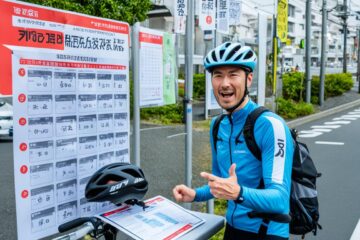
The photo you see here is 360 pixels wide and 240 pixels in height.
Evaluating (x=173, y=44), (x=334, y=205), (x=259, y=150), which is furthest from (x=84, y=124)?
(x=334, y=205)

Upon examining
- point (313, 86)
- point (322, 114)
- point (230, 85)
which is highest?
point (230, 85)

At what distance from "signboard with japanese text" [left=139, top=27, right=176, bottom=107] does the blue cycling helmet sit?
108 centimetres

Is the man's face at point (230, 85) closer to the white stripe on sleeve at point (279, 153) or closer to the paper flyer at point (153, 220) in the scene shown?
the white stripe on sleeve at point (279, 153)

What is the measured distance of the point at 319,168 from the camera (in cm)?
850

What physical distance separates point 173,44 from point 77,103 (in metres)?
1.61

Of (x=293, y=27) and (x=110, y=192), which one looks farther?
(x=293, y=27)

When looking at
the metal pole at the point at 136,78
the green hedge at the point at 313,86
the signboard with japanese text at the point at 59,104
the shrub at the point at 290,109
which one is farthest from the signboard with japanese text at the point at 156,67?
the green hedge at the point at 313,86

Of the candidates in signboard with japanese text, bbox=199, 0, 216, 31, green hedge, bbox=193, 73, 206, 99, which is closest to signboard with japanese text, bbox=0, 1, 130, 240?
signboard with japanese text, bbox=199, 0, 216, 31

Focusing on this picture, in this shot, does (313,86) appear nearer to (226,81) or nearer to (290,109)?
(290,109)

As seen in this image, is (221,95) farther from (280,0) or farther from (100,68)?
(280,0)

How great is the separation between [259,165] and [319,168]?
6.83 m

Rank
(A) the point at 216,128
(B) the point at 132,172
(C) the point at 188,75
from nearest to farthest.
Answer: (B) the point at 132,172 < (A) the point at 216,128 < (C) the point at 188,75

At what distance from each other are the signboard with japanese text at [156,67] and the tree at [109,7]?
5.89 metres

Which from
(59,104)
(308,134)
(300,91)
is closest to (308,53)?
(300,91)
